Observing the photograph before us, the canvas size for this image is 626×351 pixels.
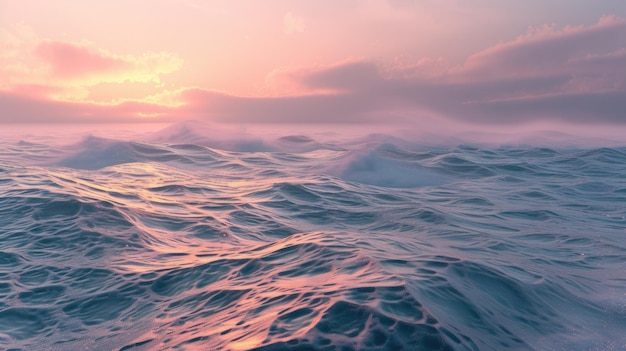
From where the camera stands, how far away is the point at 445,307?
6.94 meters

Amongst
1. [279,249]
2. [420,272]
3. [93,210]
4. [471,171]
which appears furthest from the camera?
[471,171]

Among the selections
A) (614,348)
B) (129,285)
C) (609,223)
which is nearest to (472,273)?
(614,348)

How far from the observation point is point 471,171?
103ft

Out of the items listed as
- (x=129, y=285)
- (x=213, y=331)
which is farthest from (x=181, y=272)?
(x=213, y=331)

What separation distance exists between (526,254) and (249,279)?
22.3 feet

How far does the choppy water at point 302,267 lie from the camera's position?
6.42 m

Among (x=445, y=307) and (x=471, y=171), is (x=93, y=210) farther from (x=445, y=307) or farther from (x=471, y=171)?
(x=471, y=171)

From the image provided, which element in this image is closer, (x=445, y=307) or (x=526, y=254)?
(x=445, y=307)

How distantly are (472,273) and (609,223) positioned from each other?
10.6 m

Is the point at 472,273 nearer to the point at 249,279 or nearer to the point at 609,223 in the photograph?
the point at 249,279

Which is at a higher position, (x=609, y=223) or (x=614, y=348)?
(x=614, y=348)

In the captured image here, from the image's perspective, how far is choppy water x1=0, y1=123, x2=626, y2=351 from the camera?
6422 mm

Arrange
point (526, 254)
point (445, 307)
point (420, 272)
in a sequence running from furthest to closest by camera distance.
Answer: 1. point (526, 254)
2. point (420, 272)
3. point (445, 307)

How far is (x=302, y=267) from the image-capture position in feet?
29.5
